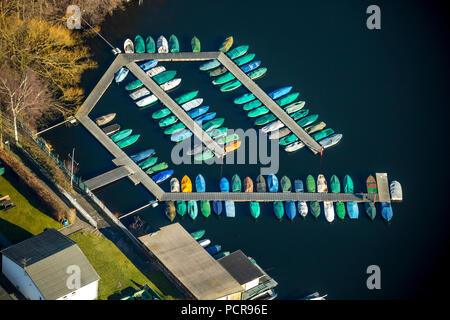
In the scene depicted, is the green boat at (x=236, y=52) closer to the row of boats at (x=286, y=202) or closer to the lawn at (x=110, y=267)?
the row of boats at (x=286, y=202)

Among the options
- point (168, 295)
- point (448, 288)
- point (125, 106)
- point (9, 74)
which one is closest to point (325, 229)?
point (448, 288)

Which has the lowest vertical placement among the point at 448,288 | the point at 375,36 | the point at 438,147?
the point at 448,288

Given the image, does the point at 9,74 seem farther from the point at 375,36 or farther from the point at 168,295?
the point at 375,36

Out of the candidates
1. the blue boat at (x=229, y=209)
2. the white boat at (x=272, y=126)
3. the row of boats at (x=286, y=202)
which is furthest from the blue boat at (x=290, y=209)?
the white boat at (x=272, y=126)

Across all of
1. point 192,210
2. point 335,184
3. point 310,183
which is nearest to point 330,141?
point 335,184

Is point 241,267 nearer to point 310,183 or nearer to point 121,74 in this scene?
point 310,183

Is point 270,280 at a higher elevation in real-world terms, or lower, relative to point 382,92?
lower
